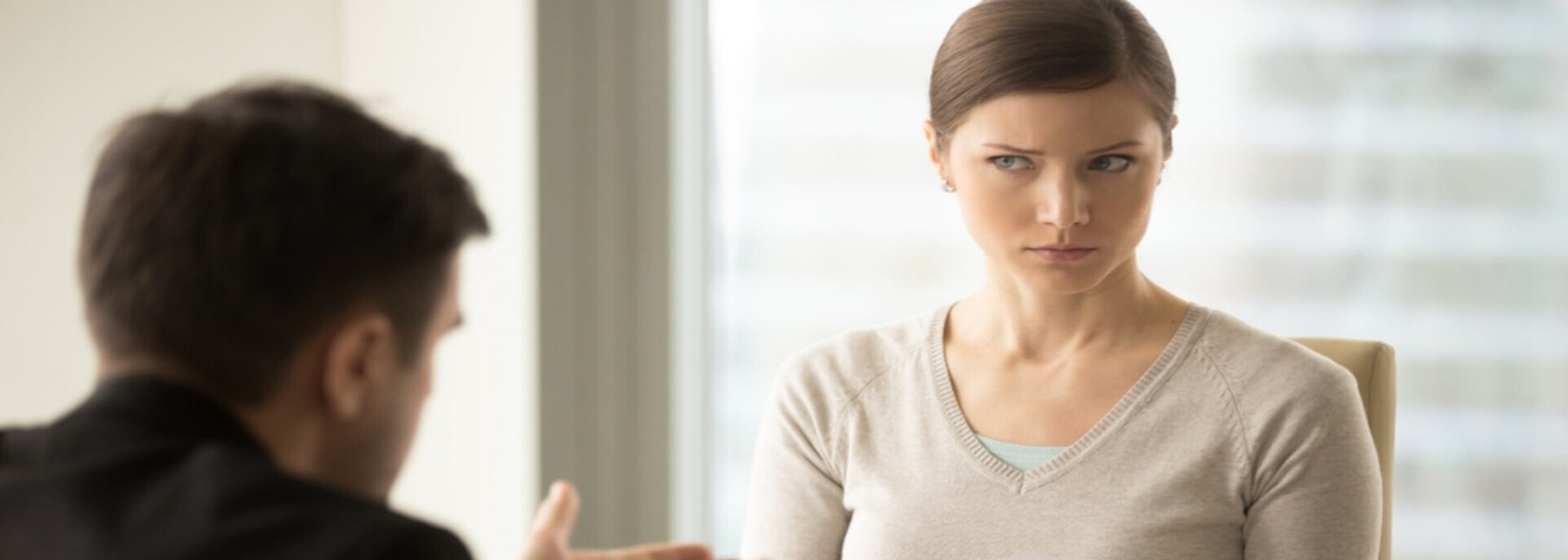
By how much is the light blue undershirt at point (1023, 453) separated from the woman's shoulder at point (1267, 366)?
0.65ft

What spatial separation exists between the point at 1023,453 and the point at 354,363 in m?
0.84

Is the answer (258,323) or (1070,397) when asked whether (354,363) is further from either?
(1070,397)

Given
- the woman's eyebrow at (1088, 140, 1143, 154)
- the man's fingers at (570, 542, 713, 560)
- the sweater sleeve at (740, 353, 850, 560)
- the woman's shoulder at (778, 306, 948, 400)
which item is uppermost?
the woman's eyebrow at (1088, 140, 1143, 154)

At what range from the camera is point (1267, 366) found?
1.56m

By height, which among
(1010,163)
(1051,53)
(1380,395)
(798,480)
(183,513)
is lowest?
(798,480)

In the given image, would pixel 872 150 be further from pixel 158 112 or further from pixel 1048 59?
pixel 158 112

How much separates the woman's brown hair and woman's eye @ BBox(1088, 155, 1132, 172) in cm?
6

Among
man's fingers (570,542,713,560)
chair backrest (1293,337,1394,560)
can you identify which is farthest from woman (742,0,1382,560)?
man's fingers (570,542,713,560)

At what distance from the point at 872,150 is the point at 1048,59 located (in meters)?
1.15

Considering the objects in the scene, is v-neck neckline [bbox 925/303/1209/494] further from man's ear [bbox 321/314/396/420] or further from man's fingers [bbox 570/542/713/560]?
man's ear [bbox 321/314/396/420]

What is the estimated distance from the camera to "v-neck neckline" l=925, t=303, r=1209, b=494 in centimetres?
157

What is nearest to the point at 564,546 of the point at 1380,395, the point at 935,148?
the point at 935,148

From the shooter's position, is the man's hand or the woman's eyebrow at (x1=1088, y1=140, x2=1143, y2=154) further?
the woman's eyebrow at (x1=1088, y1=140, x2=1143, y2=154)

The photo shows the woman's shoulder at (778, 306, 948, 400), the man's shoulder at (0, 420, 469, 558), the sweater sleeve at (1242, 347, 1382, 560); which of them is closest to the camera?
the man's shoulder at (0, 420, 469, 558)
